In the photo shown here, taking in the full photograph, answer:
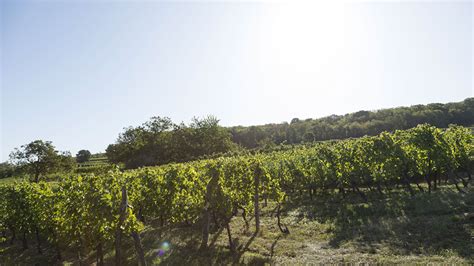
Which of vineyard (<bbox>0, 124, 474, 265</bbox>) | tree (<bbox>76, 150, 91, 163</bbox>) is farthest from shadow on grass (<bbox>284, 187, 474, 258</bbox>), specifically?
tree (<bbox>76, 150, 91, 163</bbox>)

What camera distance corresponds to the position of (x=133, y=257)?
17.3 metres

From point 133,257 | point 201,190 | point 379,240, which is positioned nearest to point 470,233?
point 379,240

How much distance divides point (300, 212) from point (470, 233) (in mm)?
13020

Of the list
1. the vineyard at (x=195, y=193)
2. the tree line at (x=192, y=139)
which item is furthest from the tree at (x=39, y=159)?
the vineyard at (x=195, y=193)

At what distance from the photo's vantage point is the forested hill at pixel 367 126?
99062 mm

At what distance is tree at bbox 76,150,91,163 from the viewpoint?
10847cm

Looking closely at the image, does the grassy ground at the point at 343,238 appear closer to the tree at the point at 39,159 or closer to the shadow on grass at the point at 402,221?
the shadow on grass at the point at 402,221

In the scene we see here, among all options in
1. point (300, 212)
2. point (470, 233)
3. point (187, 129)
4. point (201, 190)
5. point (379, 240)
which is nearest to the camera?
point (470, 233)

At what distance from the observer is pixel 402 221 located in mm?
18953

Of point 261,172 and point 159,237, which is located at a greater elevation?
point 261,172

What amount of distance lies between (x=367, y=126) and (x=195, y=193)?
10223 cm

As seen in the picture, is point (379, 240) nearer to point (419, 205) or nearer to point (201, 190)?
point (419, 205)

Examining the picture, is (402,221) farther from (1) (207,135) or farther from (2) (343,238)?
(1) (207,135)

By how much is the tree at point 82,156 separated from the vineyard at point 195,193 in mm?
88648
